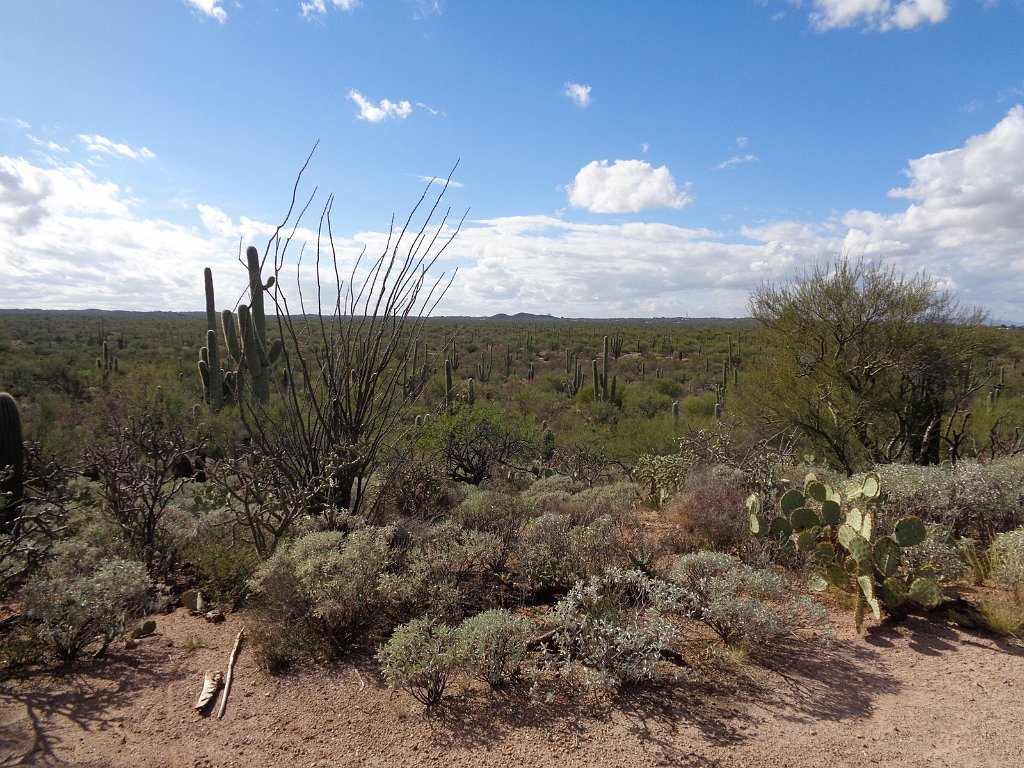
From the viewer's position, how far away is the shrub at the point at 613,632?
349 centimetres

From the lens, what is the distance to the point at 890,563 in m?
4.41

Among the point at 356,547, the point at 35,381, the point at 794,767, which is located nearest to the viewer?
the point at 794,767

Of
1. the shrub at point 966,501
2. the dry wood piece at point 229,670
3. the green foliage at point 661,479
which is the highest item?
the shrub at point 966,501

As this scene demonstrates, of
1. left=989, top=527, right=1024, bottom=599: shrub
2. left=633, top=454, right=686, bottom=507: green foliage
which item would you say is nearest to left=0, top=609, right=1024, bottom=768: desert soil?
left=989, top=527, right=1024, bottom=599: shrub

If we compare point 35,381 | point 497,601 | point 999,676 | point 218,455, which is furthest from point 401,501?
point 35,381

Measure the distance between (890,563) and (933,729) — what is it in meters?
1.46

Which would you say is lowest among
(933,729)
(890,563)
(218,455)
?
(218,455)

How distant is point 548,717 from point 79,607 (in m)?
3.06

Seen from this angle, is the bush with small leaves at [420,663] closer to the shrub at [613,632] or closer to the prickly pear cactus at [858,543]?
the shrub at [613,632]

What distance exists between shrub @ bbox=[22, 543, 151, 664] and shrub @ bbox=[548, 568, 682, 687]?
291cm

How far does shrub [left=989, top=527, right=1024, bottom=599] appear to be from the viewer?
175 inches

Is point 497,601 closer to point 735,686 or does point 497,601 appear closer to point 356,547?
point 356,547

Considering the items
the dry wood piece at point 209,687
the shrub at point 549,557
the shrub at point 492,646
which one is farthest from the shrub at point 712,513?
the dry wood piece at point 209,687

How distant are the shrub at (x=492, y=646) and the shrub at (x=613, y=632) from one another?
0.29 meters
